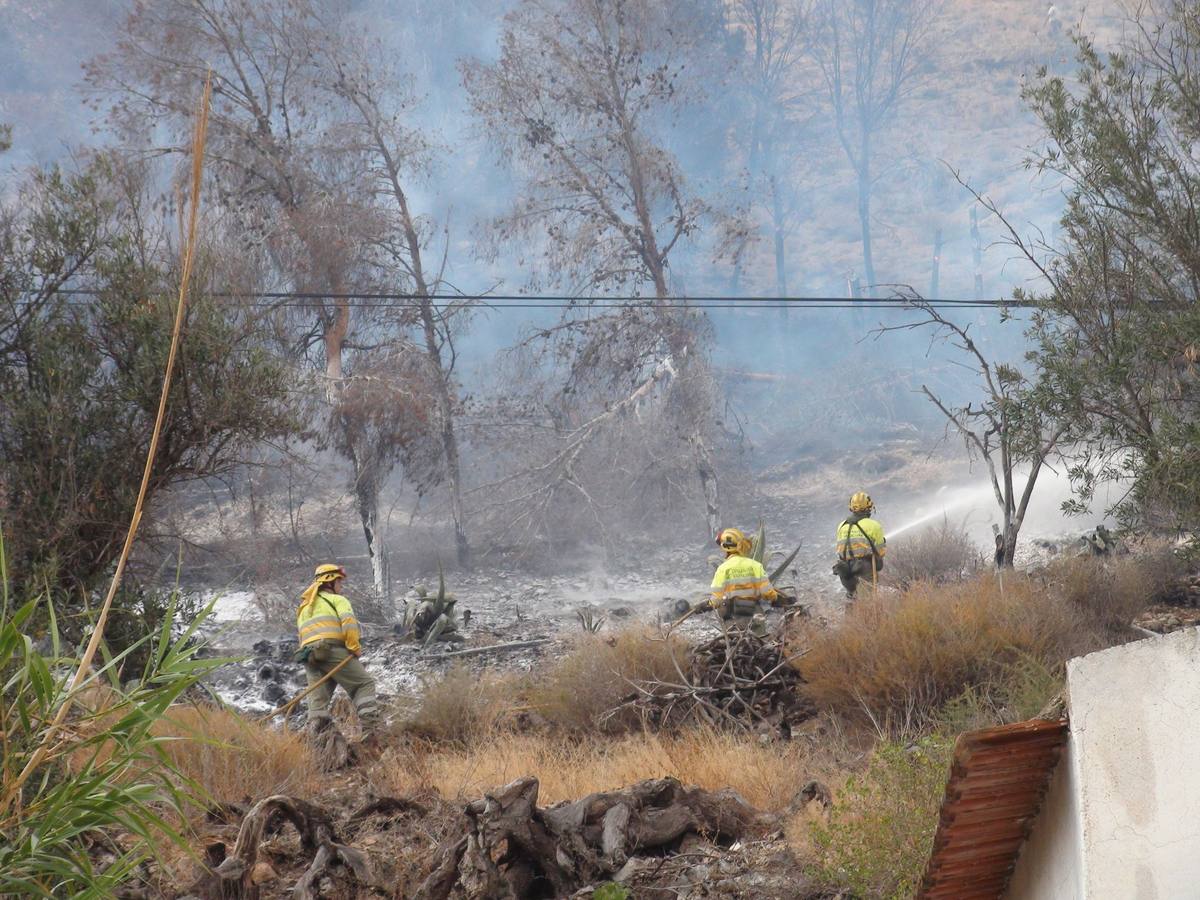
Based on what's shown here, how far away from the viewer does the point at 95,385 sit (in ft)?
32.4

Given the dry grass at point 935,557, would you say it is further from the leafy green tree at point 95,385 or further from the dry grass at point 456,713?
the leafy green tree at point 95,385

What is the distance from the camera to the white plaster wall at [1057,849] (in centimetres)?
288

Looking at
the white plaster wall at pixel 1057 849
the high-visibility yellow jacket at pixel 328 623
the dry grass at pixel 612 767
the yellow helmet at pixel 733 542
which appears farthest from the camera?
the yellow helmet at pixel 733 542

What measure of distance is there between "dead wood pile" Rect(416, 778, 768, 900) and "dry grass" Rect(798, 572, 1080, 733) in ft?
8.49

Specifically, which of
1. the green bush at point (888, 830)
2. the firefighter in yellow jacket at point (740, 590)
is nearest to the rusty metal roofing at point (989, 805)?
the green bush at point (888, 830)

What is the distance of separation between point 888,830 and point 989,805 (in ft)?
6.13

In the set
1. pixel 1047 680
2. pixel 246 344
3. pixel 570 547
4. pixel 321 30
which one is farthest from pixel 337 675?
pixel 321 30

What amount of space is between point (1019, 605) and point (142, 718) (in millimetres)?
8088

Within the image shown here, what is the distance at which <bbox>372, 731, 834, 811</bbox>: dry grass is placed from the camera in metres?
6.84

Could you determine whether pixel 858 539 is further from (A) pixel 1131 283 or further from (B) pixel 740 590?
(A) pixel 1131 283

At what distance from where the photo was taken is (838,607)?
12211 mm

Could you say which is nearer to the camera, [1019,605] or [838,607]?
[1019,605]

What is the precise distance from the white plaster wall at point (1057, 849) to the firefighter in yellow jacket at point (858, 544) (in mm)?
9391

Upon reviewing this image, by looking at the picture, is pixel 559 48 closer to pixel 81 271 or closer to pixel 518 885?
pixel 81 271
